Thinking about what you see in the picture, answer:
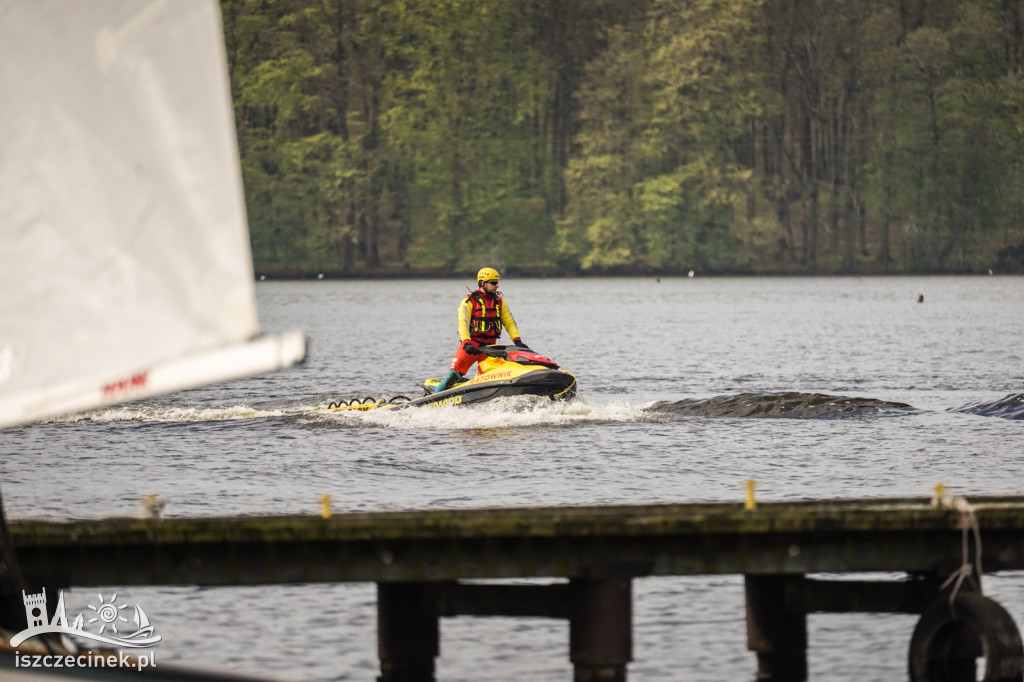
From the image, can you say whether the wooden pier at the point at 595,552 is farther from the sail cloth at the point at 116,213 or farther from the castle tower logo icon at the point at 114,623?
the sail cloth at the point at 116,213

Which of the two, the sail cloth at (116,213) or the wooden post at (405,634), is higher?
the sail cloth at (116,213)

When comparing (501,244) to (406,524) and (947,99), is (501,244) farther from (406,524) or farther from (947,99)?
(406,524)

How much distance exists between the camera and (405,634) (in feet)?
28.6

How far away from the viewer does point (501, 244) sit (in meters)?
101

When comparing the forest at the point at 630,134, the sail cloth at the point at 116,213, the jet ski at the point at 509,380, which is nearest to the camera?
the sail cloth at the point at 116,213

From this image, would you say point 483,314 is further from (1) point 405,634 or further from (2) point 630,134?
(2) point 630,134

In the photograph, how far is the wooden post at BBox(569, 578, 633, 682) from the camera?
8.09 meters

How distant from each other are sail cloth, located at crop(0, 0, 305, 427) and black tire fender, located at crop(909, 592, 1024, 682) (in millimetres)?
4938

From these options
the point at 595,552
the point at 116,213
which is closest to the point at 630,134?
the point at 595,552

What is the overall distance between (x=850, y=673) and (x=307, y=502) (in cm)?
773

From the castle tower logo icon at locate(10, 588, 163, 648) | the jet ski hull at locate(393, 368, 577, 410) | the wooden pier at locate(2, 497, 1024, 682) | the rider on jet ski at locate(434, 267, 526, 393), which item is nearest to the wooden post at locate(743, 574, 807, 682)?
the wooden pier at locate(2, 497, 1024, 682)

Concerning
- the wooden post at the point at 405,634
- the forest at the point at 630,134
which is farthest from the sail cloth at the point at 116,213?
the forest at the point at 630,134

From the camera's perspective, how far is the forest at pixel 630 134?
3772 inches

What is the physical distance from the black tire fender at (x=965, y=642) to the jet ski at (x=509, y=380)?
13.3 meters
